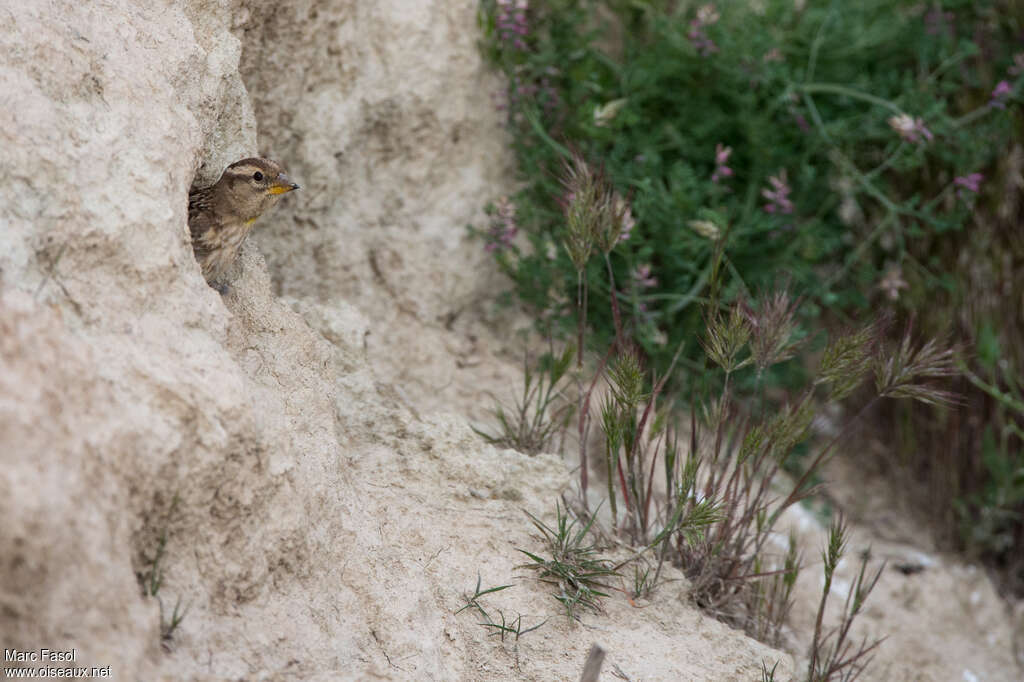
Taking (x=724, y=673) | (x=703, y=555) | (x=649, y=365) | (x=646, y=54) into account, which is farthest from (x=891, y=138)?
(x=724, y=673)

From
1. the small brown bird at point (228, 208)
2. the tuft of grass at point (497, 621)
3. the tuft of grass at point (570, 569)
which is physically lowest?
the tuft of grass at point (497, 621)

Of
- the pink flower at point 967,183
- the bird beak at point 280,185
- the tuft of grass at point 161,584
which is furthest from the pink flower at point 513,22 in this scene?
the tuft of grass at point 161,584

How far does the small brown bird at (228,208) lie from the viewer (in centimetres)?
290

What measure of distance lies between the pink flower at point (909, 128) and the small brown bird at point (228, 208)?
251cm

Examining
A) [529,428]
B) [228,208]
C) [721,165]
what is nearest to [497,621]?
[529,428]

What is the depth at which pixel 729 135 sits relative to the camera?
14.7 feet

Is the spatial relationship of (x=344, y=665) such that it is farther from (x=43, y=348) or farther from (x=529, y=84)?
(x=529, y=84)

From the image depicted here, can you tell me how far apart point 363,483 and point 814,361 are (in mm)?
2973

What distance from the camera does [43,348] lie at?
205 cm

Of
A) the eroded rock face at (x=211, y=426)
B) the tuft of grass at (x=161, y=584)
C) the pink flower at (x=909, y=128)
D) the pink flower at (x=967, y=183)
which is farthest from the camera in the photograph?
the pink flower at (x=967, y=183)

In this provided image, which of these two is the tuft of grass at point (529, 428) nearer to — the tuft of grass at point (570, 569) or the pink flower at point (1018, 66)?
the tuft of grass at point (570, 569)

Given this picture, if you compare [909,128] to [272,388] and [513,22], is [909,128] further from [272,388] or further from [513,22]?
[272,388]

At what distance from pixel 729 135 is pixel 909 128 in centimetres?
77

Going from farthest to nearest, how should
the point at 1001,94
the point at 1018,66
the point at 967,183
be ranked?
the point at 1018,66 → the point at 1001,94 → the point at 967,183
